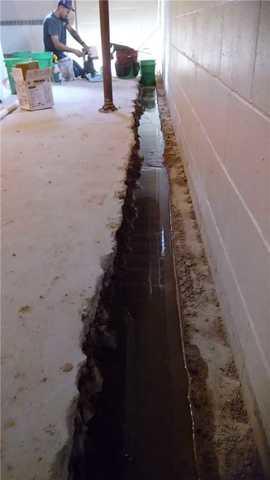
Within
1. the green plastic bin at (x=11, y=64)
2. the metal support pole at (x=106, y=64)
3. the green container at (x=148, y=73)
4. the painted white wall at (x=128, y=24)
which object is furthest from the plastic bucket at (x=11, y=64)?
the painted white wall at (x=128, y=24)

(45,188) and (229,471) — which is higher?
(45,188)

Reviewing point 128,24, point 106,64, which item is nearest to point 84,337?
point 106,64

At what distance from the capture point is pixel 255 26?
1008 mm

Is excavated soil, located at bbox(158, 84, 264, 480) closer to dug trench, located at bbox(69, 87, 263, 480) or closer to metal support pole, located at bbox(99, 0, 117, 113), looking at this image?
dug trench, located at bbox(69, 87, 263, 480)

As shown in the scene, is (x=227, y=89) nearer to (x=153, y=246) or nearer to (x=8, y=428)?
(x=153, y=246)

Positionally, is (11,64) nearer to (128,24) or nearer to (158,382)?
(128,24)

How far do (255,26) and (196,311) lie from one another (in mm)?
995

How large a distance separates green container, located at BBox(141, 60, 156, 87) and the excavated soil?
4.63 meters

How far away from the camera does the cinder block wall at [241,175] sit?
0.96 meters

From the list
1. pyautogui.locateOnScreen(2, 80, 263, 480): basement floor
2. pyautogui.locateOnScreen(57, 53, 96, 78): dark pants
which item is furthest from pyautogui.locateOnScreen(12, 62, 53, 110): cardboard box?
pyautogui.locateOnScreen(57, 53, 96, 78): dark pants

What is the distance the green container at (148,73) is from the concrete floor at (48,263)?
3349mm

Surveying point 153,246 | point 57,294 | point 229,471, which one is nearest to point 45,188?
point 153,246

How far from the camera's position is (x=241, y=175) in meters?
1.17

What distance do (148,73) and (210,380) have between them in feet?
18.6
